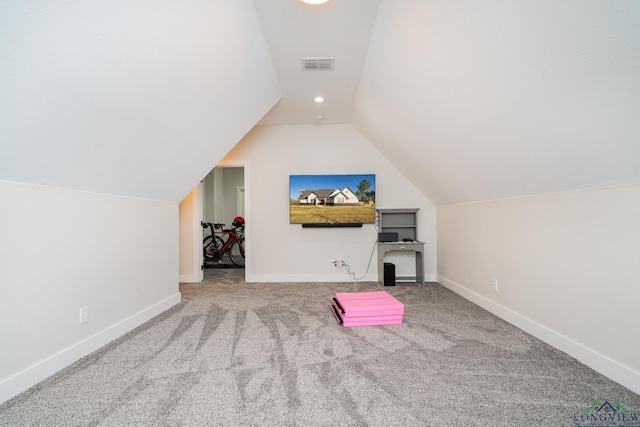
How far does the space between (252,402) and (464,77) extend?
2.37 meters

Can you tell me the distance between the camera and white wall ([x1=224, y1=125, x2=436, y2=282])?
16.6 ft

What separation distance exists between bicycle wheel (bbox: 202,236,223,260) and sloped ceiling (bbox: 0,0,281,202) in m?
3.74

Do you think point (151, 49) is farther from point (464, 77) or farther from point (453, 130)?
point (453, 130)

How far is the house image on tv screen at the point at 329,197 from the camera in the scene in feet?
16.1

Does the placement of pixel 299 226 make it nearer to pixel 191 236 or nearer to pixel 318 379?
pixel 191 236

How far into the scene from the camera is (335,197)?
4906 mm

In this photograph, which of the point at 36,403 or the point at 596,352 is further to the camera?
the point at 596,352

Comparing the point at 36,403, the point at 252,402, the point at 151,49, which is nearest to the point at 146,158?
the point at 151,49

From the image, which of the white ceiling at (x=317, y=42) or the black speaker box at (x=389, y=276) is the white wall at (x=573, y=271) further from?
the white ceiling at (x=317, y=42)

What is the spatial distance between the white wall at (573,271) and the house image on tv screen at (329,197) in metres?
1.88

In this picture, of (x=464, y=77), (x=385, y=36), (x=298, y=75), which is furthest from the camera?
(x=298, y=75)

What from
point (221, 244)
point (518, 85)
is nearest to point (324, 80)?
point (518, 85)

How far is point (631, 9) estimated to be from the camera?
1.21 metres

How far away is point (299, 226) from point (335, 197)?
2.41 feet
